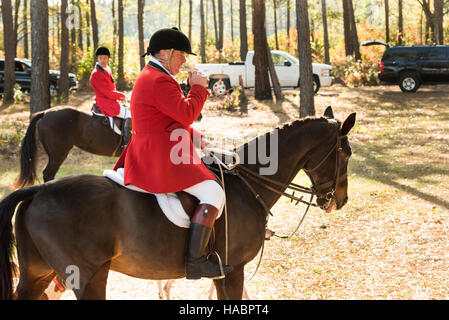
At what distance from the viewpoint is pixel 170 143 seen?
13.6ft

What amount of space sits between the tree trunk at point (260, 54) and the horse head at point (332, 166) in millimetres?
19142

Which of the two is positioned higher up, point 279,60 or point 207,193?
point 279,60

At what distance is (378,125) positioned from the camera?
18078 mm

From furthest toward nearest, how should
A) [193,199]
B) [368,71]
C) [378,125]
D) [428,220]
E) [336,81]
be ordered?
[336,81] → [368,71] → [378,125] → [428,220] → [193,199]

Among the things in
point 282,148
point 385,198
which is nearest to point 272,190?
point 282,148

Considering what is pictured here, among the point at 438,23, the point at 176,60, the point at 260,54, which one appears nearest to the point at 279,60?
the point at 260,54

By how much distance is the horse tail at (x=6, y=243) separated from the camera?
382 centimetres

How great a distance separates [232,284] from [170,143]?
131cm

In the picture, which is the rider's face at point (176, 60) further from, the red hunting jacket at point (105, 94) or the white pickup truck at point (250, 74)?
the white pickup truck at point (250, 74)

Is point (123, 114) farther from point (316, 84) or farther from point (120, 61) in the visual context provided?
point (120, 61)

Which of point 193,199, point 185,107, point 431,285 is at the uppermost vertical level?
point 185,107

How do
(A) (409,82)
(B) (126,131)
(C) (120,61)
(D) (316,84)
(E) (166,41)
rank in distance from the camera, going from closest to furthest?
(E) (166,41), (B) (126,131), (A) (409,82), (D) (316,84), (C) (120,61)
